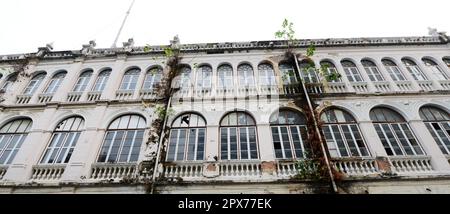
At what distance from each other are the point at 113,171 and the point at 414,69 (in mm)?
13740

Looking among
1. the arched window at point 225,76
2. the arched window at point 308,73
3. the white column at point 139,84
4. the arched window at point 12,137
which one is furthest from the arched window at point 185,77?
the arched window at point 12,137

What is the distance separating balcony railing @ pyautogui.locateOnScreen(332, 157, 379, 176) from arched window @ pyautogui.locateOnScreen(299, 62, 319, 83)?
4.02m

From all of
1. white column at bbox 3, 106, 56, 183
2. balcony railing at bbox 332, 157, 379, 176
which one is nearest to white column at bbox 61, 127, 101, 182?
white column at bbox 3, 106, 56, 183

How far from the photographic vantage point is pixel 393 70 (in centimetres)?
1193

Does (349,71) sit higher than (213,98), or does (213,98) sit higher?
(349,71)

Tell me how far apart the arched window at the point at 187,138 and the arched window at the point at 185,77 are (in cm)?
163

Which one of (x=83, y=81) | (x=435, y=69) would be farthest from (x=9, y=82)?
(x=435, y=69)

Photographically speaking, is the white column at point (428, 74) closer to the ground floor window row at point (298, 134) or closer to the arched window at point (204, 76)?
the ground floor window row at point (298, 134)

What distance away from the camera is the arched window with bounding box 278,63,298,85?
1145 centimetres

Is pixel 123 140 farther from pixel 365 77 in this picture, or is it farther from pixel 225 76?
pixel 365 77
